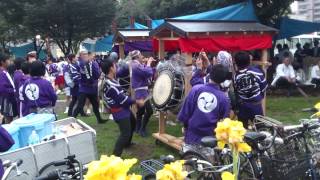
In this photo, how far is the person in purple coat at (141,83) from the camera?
864 cm

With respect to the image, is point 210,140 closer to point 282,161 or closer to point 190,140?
point 282,161

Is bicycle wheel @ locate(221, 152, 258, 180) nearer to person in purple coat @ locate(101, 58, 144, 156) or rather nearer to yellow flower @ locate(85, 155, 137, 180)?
person in purple coat @ locate(101, 58, 144, 156)

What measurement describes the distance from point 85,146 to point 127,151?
2.87m

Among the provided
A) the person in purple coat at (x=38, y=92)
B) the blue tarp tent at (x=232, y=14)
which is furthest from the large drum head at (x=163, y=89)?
the blue tarp tent at (x=232, y=14)

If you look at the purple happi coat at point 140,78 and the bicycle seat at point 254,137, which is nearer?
the bicycle seat at point 254,137

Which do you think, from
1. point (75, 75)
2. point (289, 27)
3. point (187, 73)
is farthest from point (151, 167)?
point (289, 27)

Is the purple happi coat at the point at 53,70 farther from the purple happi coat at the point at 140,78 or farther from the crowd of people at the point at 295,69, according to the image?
the purple happi coat at the point at 140,78

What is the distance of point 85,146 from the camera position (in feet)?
17.1

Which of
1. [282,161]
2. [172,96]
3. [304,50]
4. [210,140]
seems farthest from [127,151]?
[304,50]

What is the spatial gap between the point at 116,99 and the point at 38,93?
1148 mm

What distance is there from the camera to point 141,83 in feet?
29.1

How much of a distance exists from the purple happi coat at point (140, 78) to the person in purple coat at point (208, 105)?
3463 millimetres

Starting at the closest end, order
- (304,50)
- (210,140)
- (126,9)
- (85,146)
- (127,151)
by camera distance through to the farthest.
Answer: (210,140)
(85,146)
(127,151)
(304,50)
(126,9)

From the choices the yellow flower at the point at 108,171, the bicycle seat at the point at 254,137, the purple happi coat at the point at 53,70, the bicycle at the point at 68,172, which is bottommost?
the purple happi coat at the point at 53,70
